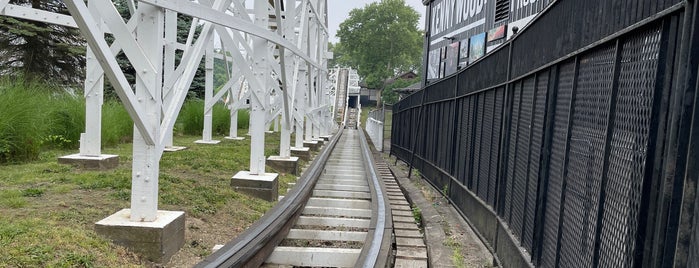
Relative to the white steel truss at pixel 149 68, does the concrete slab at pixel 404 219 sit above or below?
below

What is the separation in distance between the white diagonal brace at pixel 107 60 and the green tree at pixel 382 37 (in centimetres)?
7339

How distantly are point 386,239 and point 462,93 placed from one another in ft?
12.9

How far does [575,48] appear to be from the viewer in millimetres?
3432

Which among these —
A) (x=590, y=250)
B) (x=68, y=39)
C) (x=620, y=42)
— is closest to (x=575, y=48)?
(x=620, y=42)

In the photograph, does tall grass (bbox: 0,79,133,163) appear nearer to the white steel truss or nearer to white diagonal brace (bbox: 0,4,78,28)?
the white steel truss

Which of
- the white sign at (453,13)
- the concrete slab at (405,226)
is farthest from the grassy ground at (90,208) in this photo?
the white sign at (453,13)

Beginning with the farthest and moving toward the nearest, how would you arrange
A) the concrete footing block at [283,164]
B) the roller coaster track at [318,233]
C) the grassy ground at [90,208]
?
the concrete footing block at [283,164] < the roller coaster track at [318,233] < the grassy ground at [90,208]

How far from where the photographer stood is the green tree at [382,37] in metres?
77.9

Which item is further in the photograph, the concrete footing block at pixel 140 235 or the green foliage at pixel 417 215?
the green foliage at pixel 417 215

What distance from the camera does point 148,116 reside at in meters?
3.88

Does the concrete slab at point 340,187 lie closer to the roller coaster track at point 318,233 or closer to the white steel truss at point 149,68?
the roller coaster track at point 318,233

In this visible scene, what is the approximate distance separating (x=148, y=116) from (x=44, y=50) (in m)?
16.2

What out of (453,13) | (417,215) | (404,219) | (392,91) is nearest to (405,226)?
(404,219)

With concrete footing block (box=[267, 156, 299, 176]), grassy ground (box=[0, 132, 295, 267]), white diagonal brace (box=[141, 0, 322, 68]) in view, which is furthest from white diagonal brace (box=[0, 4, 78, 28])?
concrete footing block (box=[267, 156, 299, 176])
